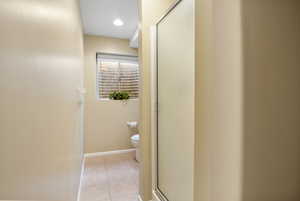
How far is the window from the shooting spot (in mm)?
3453

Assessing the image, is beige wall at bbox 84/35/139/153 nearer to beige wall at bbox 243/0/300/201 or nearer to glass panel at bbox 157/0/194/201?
glass panel at bbox 157/0/194/201

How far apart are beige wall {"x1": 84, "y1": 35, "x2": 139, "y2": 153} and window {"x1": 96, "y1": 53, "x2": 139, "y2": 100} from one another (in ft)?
0.44

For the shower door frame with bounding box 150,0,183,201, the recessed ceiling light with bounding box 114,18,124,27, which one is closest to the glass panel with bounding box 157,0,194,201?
the shower door frame with bounding box 150,0,183,201

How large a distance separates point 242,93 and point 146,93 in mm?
1014

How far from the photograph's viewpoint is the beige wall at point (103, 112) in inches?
129

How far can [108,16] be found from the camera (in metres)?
2.57

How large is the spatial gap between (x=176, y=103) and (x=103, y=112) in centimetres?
235

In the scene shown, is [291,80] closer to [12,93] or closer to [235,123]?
[235,123]

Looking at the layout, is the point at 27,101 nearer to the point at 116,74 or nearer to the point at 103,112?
the point at 103,112

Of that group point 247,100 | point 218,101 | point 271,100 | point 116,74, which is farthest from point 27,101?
point 116,74

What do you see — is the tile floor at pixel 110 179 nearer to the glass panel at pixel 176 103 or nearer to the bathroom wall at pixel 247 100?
the glass panel at pixel 176 103

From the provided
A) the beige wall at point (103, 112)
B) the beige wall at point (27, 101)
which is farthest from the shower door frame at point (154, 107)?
the beige wall at point (103, 112)

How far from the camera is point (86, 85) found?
10.7 feet

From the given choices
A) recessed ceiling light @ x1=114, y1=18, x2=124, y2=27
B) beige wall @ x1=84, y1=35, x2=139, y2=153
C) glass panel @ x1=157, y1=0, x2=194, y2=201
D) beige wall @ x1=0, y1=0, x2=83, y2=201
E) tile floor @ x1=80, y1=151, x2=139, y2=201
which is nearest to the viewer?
beige wall @ x1=0, y1=0, x2=83, y2=201
